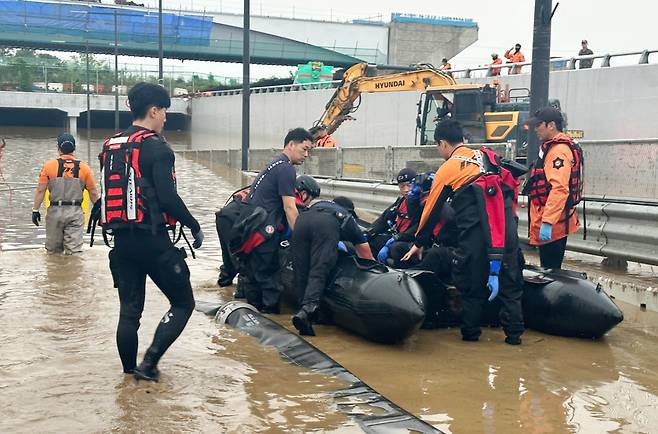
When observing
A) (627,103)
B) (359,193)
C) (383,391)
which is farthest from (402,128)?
(383,391)

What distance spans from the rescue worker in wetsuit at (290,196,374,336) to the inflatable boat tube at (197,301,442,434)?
1.05ft

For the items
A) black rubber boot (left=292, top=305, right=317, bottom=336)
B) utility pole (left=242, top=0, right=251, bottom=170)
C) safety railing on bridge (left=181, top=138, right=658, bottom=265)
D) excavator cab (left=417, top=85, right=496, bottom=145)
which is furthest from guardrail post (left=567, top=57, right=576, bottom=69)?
black rubber boot (left=292, top=305, right=317, bottom=336)

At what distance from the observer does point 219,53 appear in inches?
2761

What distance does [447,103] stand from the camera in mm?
19969

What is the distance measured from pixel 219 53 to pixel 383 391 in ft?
222

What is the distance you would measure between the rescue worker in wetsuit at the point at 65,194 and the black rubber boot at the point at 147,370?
5862 mm

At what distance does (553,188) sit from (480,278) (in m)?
1.28

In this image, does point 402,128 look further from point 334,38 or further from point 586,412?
point 334,38

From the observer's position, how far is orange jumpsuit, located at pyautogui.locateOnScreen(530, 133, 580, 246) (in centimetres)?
707

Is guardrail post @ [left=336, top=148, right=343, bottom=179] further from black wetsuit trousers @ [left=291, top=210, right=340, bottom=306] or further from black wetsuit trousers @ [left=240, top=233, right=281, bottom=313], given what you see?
black wetsuit trousers @ [left=291, top=210, right=340, bottom=306]

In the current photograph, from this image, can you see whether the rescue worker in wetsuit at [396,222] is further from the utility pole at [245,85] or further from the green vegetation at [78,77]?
the green vegetation at [78,77]

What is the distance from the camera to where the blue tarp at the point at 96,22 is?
210 feet

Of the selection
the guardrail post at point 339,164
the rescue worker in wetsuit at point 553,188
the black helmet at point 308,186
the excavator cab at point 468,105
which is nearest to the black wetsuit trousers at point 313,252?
the black helmet at point 308,186

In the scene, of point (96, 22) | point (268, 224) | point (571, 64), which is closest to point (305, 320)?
point (268, 224)
